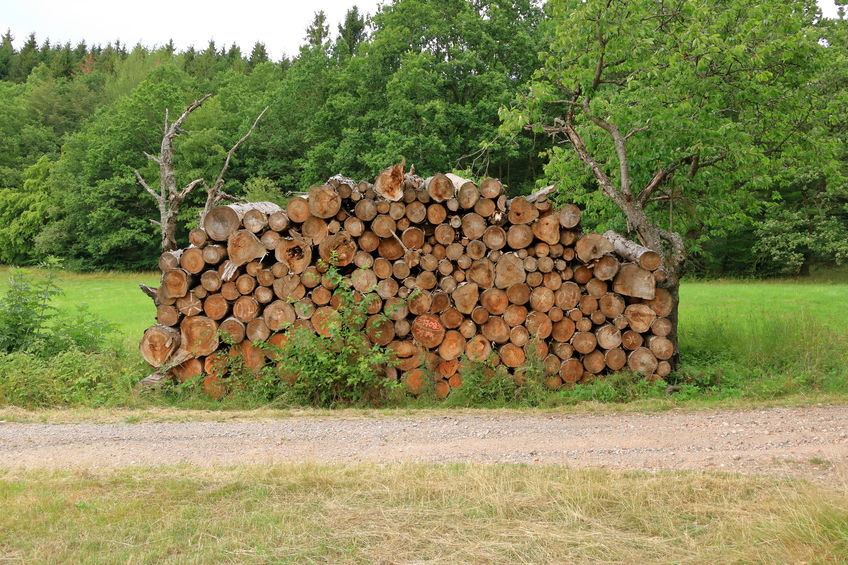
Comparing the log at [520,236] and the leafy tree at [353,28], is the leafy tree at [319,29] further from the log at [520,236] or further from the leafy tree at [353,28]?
the log at [520,236]

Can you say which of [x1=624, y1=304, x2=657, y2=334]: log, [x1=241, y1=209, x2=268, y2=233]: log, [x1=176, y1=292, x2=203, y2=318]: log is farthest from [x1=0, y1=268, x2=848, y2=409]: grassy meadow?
[x1=241, y1=209, x2=268, y2=233]: log

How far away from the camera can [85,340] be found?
36.8 feet

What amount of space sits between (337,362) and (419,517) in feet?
15.6

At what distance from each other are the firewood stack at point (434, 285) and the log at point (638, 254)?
31 millimetres

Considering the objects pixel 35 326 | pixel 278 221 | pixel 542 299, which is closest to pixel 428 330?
pixel 542 299

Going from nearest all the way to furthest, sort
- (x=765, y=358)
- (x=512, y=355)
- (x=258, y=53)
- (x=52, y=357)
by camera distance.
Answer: (x=512, y=355), (x=52, y=357), (x=765, y=358), (x=258, y=53)

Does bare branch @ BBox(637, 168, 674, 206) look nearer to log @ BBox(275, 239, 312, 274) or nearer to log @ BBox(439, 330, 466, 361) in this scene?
log @ BBox(439, 330, 466, 361)

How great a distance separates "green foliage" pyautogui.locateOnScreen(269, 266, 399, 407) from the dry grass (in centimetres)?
359

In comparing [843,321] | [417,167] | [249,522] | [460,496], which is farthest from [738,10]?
[417,167]

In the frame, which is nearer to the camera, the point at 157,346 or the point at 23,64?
the point at 157,346

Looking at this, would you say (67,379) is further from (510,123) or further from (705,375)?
(705,375)

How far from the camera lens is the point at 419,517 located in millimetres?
4363

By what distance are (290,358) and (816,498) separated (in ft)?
20.9

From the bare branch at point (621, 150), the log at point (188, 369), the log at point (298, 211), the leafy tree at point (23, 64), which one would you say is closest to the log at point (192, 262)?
the log at point (188, 369)
